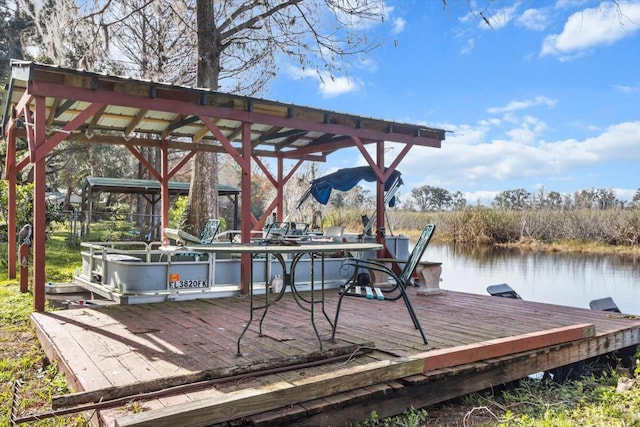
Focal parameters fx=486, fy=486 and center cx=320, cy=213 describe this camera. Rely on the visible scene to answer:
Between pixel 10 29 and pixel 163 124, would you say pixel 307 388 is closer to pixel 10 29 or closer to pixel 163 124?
pixel 163 124

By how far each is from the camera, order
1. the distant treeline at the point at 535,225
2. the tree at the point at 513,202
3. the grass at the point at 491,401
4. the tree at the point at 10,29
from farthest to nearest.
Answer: the tree at the point at 513,202 < the tree at the point at 10,29 < the distant treeline at the point at 535,225 < the grass at the point at 491,401

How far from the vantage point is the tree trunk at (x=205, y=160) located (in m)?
9.59

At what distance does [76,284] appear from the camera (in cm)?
668

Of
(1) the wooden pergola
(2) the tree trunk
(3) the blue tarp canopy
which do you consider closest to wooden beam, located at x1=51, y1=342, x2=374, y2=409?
(1) the wooden pergola

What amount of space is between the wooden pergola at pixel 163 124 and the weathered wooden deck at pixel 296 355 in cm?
146

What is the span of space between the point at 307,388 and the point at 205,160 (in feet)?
24.4

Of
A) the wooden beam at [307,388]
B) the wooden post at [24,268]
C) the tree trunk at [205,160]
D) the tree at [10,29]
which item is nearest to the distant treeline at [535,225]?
the tree trunk at [205,160]

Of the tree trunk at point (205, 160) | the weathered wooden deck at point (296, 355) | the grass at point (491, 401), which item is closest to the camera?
the weathered wooden deck at point (296, 355)

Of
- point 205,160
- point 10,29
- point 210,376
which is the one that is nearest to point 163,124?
point 205,160

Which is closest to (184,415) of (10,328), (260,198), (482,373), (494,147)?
(482,373)

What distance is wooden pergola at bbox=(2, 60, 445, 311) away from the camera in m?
5.11

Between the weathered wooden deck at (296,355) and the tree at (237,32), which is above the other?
the tree at (237,32)

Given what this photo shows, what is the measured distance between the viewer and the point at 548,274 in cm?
1373

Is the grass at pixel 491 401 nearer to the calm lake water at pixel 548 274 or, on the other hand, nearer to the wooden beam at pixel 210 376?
the wooden beam at pixel 210 376
